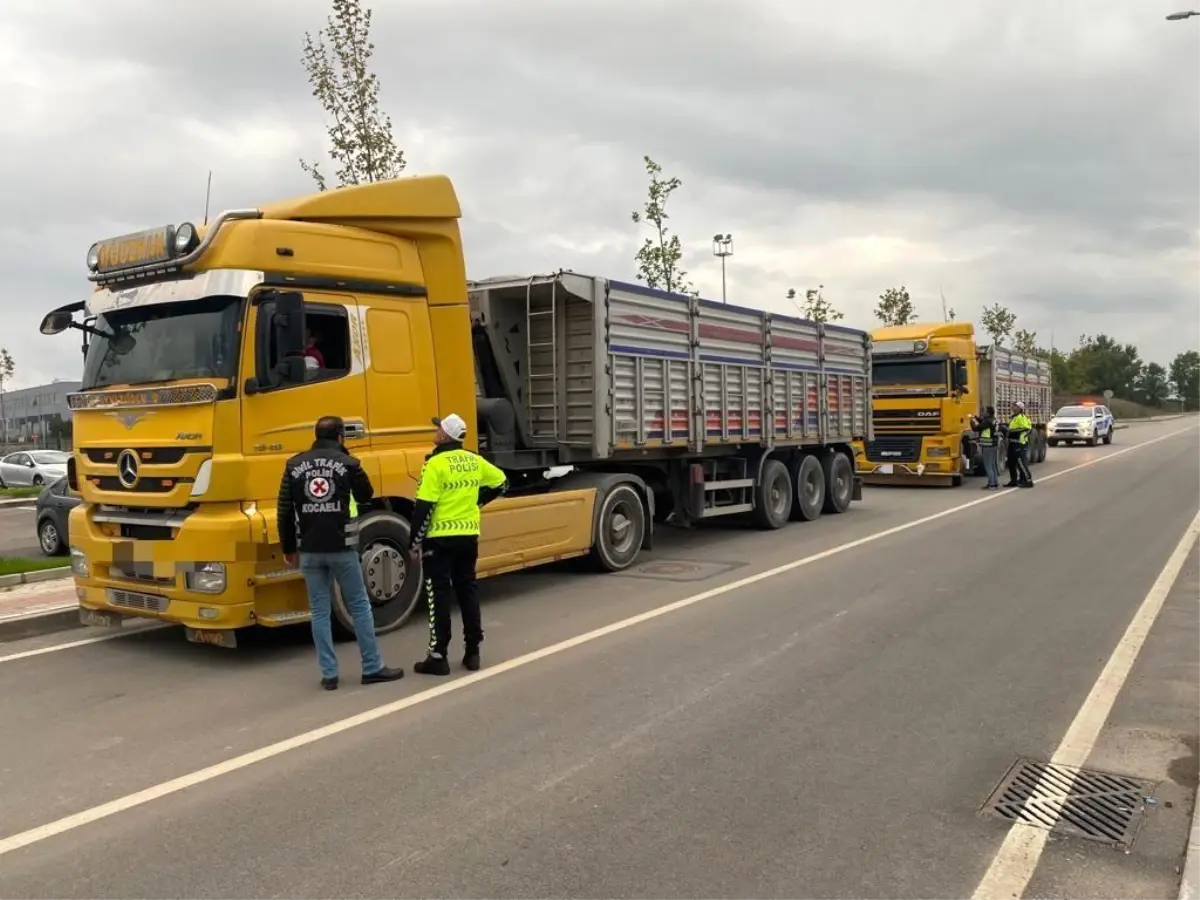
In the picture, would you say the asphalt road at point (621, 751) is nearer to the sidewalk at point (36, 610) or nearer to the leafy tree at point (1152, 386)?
the sidewalk at point (36, 610)

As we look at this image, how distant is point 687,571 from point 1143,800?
6.23 meters

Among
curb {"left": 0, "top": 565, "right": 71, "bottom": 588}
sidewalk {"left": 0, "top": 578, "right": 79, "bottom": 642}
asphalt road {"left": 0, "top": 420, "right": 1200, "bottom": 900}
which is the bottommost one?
asphalt road {"left": 0, "top": 420, "right": 1200, "bottom": 900}

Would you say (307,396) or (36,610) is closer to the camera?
(307,396)

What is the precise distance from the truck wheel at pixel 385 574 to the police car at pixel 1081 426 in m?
35.2

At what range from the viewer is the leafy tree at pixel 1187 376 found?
490ft

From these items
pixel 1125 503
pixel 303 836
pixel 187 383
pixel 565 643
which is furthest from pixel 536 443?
pixel 1125 503

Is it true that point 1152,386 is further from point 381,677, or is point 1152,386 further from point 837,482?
point 381,677

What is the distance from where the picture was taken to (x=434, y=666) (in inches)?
249

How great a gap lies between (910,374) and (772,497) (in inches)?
297

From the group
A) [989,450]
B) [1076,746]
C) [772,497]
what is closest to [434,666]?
[1076,746]

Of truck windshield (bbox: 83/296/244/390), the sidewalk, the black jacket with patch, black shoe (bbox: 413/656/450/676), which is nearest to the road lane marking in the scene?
black shoe (bbox: 413/656/450/676)

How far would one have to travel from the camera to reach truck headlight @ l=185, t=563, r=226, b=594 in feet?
21.6

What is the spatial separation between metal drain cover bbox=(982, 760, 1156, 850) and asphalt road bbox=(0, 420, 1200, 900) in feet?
0.28

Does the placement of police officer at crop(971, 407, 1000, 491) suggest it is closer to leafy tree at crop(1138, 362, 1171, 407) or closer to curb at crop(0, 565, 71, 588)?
curb at crop(0, 565, 71, 588)
